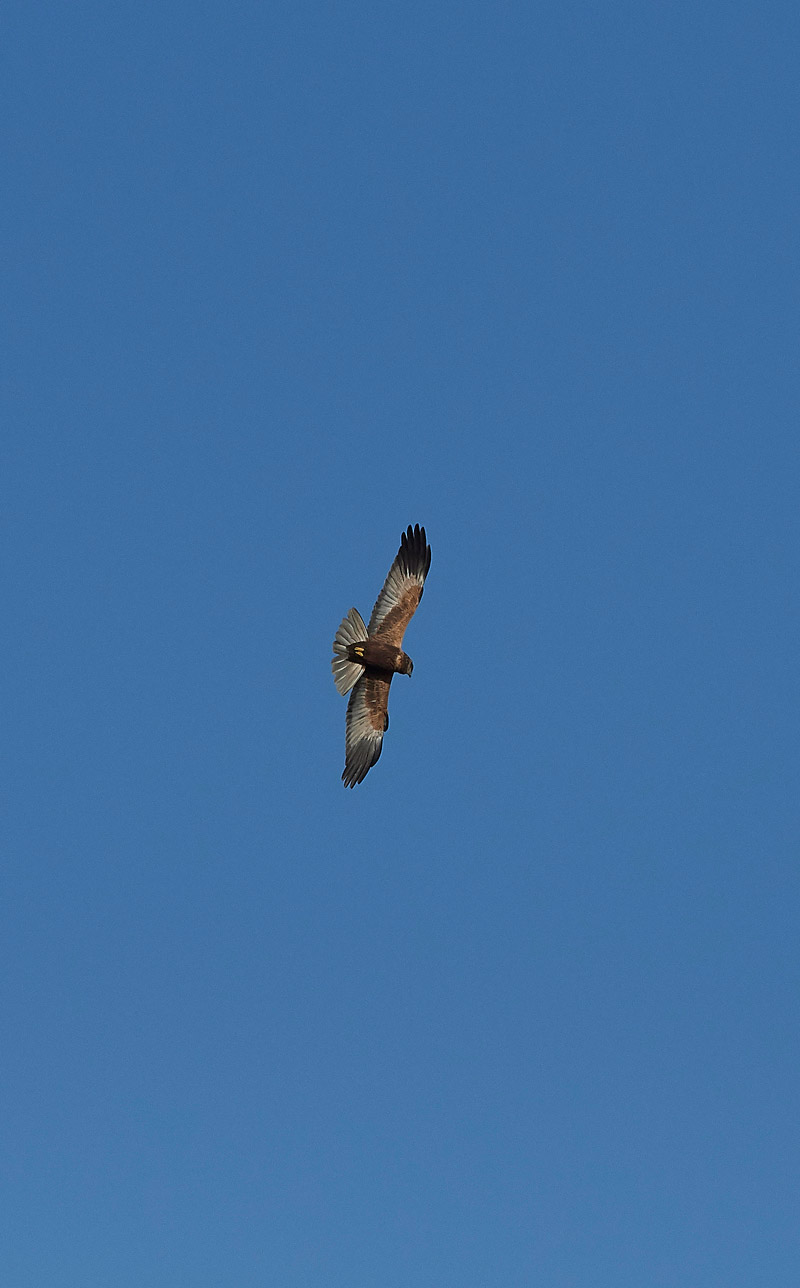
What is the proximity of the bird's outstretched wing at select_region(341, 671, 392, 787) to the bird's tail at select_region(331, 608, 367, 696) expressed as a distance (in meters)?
0.39

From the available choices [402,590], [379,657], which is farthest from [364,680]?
[402,590]

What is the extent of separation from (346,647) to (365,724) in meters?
1.75

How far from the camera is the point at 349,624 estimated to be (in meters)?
30.4

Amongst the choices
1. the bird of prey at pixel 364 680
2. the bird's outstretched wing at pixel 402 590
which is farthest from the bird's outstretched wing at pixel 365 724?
the bird's outstretched wing at pixel 402 590

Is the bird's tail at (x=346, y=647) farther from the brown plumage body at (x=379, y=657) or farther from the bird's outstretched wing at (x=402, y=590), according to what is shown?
the bird's outstretched wing at (x=402, y=590)

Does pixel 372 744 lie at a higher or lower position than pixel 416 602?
lower

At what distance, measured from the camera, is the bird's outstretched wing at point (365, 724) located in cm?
3014

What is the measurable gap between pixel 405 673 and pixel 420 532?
4.01 metres

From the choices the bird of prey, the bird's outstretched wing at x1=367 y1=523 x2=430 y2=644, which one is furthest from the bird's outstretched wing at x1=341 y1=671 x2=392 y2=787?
the bird's outstretched wing at x1=367 y1=523 x2=430 y2=644

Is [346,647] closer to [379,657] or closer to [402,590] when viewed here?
[379,657]

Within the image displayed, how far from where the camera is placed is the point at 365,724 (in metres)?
30.5

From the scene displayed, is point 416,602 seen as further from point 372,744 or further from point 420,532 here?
point 372,744

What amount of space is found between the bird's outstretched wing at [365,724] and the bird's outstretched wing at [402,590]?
1.25m

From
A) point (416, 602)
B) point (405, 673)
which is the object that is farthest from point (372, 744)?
point (416, 602)
